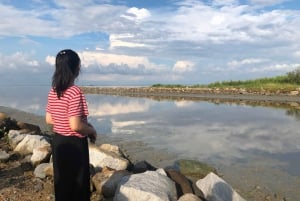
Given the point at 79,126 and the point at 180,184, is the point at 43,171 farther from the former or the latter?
the point at 79,126

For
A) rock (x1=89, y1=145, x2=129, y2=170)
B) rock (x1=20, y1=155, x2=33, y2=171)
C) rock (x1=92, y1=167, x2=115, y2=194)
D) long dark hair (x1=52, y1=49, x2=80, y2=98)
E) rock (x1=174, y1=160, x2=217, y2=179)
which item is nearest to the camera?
long dark hair (x1=52, y1=49, x2=80, y2=98)

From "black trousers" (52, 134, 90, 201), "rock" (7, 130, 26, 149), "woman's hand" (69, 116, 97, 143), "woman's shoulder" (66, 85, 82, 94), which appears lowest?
"rock" (7, 130, 26, 149)

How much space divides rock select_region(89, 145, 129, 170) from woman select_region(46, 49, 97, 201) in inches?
133

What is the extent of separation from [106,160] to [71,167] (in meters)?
3.71

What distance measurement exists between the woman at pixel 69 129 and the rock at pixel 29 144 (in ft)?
18.0

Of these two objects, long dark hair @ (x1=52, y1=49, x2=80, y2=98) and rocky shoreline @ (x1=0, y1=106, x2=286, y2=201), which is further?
rocky shoreline @ (x1=0, y1=106, x2=286, y2=201)

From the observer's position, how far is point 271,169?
11.8 metres

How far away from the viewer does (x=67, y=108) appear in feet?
16.9

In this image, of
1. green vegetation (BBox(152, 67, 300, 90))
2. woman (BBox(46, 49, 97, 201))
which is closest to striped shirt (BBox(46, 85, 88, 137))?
woman (BBox(46, 49, 97, 201))

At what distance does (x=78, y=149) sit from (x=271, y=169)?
25.8ft

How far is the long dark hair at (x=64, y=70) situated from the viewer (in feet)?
Answer: 16.8

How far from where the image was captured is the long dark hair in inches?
202

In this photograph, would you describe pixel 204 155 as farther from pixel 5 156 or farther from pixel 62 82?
pixel 62 82

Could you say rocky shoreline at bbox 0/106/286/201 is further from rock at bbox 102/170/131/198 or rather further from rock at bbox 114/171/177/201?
rock at bbox 114/171/177/201
